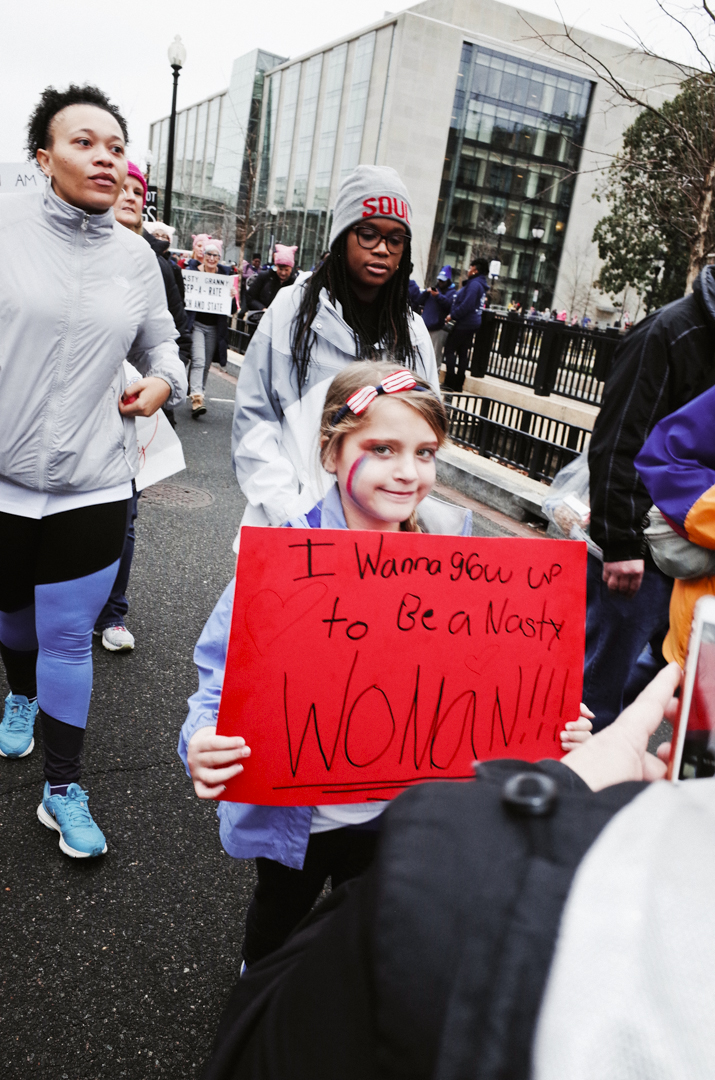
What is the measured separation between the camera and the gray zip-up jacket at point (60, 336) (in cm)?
215

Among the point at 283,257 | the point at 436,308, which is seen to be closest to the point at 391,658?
the point at 283,257

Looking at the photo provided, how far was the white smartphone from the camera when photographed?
66cm

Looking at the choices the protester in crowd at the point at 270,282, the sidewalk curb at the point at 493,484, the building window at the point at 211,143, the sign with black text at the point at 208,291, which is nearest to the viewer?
the sidewalk curb at the point at 493,484

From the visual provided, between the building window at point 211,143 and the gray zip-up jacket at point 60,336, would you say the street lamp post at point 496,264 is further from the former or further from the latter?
the building window at point 211,143

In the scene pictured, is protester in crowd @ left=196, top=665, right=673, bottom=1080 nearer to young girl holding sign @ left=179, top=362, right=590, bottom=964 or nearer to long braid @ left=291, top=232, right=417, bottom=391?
young girl holding sign @ left=179, top=362, right=590, bottom=964

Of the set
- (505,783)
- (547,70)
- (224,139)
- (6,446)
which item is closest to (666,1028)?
(505,783)

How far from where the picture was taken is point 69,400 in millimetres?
2238

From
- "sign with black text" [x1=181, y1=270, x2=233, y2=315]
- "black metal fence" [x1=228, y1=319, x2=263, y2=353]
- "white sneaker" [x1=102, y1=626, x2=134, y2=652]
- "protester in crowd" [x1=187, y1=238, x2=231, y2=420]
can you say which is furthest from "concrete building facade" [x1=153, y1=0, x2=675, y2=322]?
"white sneaker" [x1=102, y1=626, x2=134, y2=652]

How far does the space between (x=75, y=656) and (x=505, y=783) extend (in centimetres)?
216

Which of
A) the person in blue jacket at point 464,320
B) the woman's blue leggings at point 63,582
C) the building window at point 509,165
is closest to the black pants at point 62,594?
the woman's blue leggings at point 63,582

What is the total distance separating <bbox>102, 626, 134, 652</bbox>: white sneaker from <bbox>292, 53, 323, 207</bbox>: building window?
68.0 meters

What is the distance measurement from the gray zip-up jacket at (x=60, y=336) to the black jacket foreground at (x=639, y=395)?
167 cm

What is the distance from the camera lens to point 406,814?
0.55 m

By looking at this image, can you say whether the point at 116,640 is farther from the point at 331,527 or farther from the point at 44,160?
the point at 331,527
